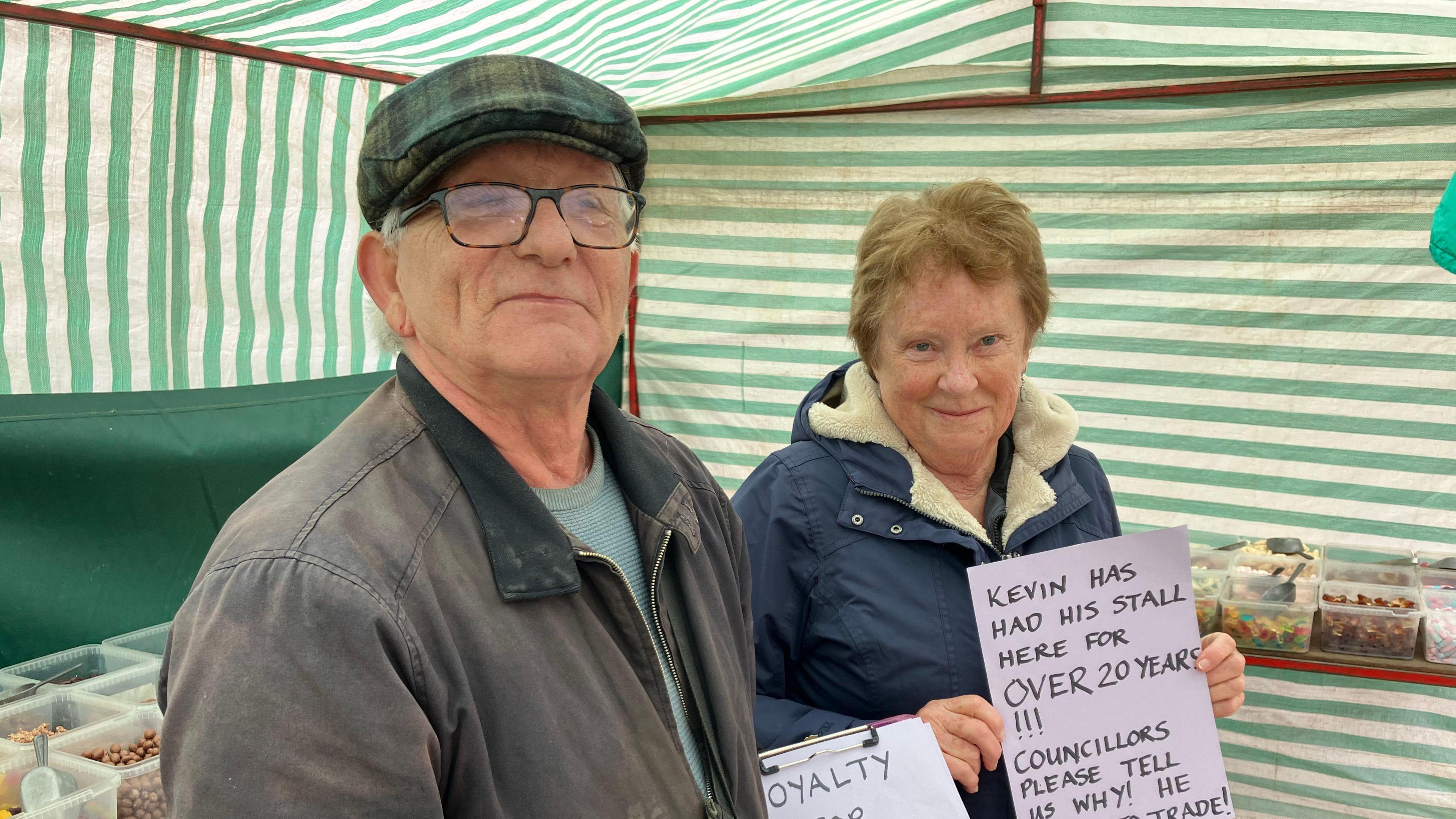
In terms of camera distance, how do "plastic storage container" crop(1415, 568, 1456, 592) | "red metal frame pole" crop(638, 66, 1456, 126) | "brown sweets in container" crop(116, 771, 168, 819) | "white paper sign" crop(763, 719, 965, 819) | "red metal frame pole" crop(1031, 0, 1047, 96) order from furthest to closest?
"red metal frame pole" crop(1031, 0, 1047, 96) < "red metal frame pole" crop(638, 66, 1456, 126) < "plastic storage container" crop(1415, 568, 1456, 592) < "brown sweets in container" crop(116, 771, 168, 819) < "white paper sign" crop(763, 719, 965, 819)

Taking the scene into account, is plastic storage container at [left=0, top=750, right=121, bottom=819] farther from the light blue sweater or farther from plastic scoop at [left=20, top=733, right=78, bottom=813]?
the light blue sweater

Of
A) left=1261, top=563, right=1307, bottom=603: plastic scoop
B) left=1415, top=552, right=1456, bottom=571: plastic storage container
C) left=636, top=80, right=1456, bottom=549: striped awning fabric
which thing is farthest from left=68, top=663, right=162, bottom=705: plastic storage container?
left=1415, top=552, right=1456, bottom=571: plastic storage container

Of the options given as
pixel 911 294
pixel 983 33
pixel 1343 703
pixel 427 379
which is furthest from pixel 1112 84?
pixel 427 379

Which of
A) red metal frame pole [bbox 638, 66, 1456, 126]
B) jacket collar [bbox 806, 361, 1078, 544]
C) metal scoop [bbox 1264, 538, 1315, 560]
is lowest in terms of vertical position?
metal scoop [bbox 1264, 538, 1315, 560]

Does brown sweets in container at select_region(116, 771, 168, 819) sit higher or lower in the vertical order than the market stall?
lower

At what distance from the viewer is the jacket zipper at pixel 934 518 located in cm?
187

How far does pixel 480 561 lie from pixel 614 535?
25 cm

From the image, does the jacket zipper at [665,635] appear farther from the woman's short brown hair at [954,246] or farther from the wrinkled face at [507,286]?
the woman's short brown hair at [954,246]

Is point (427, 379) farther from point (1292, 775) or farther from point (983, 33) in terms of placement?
point (1292, 775)

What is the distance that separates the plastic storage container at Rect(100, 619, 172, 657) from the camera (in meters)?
2.85

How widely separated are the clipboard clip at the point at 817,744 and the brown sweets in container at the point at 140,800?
144cm

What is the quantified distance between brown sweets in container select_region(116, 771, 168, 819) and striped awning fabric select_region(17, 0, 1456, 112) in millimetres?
1813

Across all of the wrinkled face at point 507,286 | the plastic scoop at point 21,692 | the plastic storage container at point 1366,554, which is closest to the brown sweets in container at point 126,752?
the plastic scoop at point 21,692

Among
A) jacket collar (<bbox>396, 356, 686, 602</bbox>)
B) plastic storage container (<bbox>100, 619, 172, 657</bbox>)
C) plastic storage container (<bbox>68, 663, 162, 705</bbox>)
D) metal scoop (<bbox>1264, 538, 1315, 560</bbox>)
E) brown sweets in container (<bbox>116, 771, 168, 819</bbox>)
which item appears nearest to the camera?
jacket collar (<bbox>396, 356, 686, 602</bbox>)
